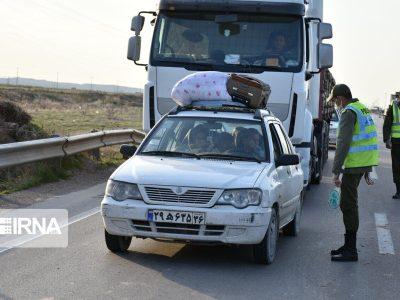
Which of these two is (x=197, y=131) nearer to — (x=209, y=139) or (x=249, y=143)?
(x=209, y=139)

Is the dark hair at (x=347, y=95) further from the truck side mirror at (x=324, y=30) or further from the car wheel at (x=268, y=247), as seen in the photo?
the truck side mirror at (x=324, y=30)

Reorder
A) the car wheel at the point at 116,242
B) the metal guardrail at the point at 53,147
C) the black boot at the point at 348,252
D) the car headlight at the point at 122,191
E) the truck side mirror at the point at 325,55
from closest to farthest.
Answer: the car headlight at the point at 122,191 < the car wheel at the point at 116,242 < the black boot at the point at 348,252 < the truck side mirror at the point at 325,55 < the metal guardrail at the point at 53,147

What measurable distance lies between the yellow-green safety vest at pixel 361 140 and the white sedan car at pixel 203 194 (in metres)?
0.66

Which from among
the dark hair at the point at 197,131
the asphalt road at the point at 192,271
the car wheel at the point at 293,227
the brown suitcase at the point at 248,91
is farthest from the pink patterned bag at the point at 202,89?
the asphalt road at the point at 192,271

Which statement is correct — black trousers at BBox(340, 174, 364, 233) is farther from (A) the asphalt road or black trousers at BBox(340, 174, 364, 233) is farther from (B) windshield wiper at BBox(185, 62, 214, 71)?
(B) windshield wiper at BBox(185, 62, 214, 71)

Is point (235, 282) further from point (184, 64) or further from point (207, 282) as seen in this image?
point (184, 64)

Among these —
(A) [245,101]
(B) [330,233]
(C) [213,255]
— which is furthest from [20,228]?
(B) [330,233]

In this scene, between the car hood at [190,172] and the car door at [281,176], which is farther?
the car door at [281,176]

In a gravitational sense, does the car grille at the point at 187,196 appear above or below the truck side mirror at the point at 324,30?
below

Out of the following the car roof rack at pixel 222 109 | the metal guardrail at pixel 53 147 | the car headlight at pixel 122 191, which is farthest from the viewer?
the metal guardrail at pixel 53 147

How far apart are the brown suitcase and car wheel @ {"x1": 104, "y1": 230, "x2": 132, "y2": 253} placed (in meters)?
2.78

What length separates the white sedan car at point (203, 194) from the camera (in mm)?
7789

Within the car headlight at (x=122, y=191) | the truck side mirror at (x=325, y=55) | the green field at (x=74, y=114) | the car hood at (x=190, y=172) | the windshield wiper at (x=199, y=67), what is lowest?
the green field at (x=74, y=114)

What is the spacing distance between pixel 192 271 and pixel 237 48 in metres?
5.62
